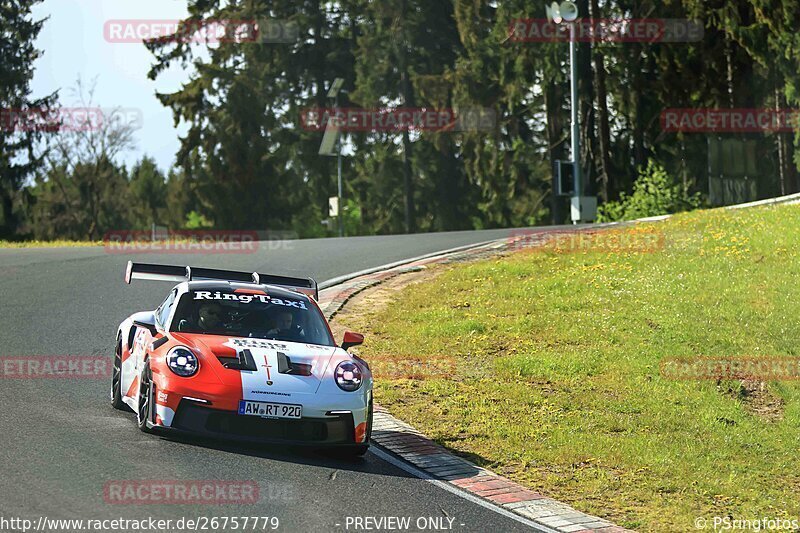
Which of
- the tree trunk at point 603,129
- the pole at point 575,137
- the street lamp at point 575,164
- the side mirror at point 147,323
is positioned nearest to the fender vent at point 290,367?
the side mirror at point 147,323

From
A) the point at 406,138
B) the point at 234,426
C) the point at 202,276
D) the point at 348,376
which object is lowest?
the point at 234,426

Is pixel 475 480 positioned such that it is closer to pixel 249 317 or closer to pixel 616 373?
pixel 249 317

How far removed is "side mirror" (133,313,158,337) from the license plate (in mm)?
1641

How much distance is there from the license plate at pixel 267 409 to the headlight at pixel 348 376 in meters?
0.54

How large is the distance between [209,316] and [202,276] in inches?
57.5

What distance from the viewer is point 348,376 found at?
33.7 feet

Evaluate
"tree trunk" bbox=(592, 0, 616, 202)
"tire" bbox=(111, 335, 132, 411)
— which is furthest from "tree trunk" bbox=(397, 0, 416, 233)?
"tire" bbox=(111, 335, 132, 411)

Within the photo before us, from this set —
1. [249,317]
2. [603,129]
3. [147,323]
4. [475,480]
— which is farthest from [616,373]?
[603,129]

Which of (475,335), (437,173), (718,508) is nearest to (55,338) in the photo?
(475,335)

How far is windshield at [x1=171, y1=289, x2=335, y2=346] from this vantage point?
36.1 ft

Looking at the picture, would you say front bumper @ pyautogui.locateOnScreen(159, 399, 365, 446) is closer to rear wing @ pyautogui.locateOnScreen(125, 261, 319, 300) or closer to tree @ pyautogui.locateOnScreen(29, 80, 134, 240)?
rear wing @ pyautogui.locateOnScreen(125, 261, 319, 300)

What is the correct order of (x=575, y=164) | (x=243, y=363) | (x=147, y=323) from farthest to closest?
1. (x=575, y=164)
2. (x=147, y=323)
3. (x=243, y=363)

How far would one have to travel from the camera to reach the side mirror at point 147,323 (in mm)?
11047

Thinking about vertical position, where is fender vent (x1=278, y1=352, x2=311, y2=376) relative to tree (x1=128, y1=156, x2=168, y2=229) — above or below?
below
